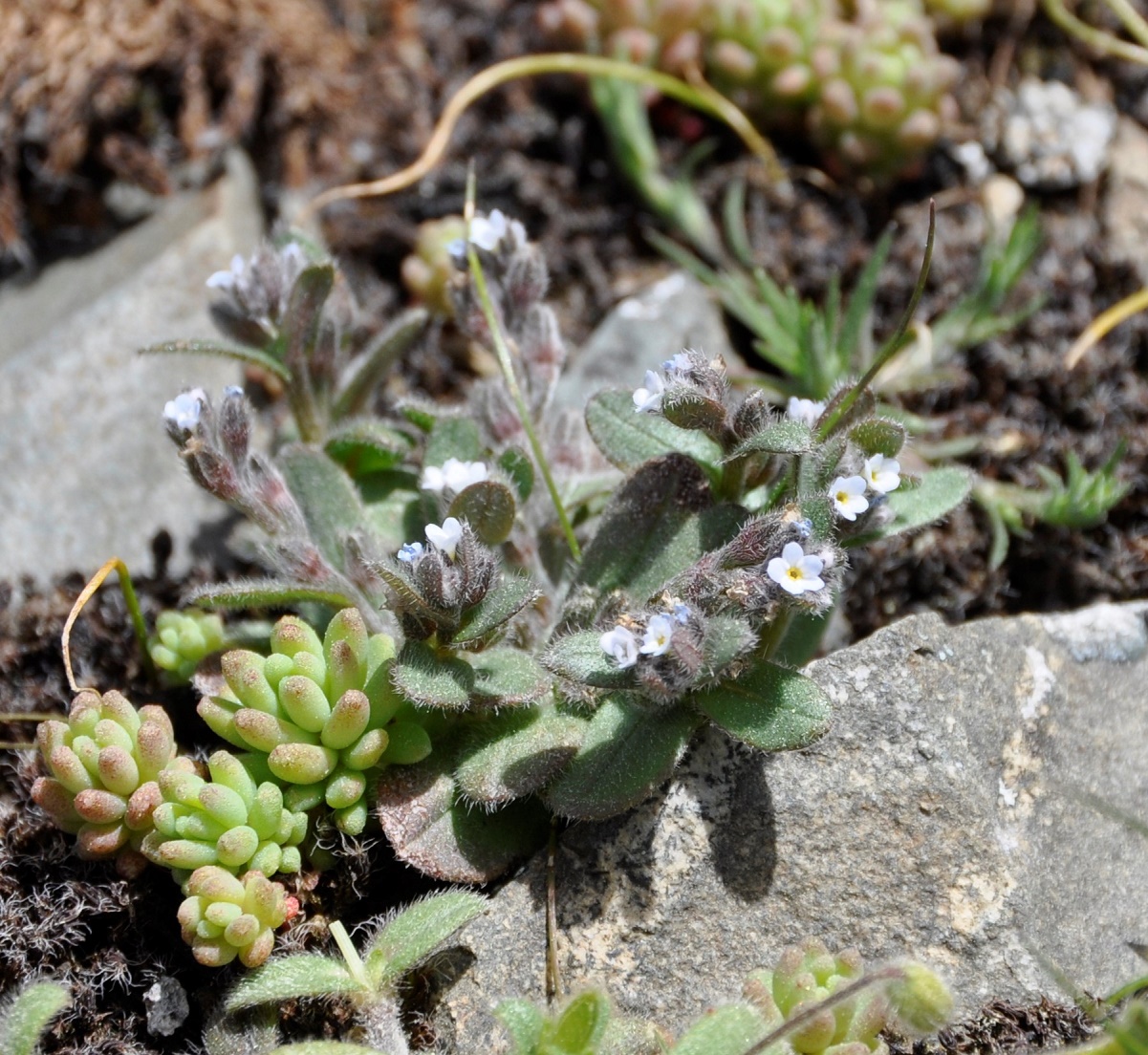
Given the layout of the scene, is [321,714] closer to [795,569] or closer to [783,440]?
[795,569]

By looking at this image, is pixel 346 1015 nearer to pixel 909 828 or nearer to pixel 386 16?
pixel 909 828

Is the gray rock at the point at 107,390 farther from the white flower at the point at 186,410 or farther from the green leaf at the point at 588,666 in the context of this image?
the green leaf at the point at 588,666

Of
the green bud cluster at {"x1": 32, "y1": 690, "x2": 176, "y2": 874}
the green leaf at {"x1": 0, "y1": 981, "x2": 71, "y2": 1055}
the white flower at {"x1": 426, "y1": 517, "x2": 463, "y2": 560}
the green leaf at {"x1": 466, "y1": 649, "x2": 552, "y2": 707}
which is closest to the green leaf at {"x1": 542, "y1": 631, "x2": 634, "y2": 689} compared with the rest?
the green leaf at {"x1": 466, "y1": 649, "x2": 552, "y2": 707}

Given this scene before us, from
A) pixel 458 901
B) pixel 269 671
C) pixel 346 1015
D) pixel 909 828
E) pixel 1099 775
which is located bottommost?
pixel 1099 775

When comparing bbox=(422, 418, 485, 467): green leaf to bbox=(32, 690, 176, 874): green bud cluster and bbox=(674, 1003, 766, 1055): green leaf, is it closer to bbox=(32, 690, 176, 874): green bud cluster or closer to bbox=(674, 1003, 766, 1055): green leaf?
bbox=(32, 690, 176, 874): green bud cluster

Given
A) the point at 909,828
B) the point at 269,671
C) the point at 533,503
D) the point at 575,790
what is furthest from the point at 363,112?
the point at 909,828

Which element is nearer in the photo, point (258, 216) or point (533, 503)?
point (533, 503)

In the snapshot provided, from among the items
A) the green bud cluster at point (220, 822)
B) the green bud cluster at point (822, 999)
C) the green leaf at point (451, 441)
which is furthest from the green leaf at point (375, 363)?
the green bud cluster at point (822, 999)

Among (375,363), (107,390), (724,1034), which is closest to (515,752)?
(724,1034)
